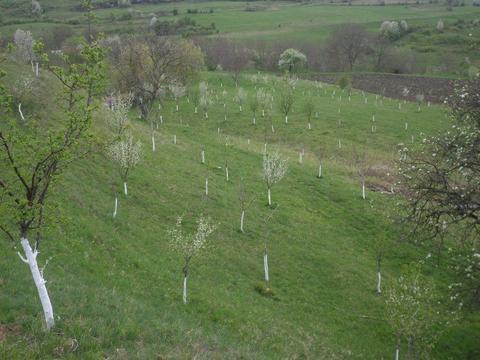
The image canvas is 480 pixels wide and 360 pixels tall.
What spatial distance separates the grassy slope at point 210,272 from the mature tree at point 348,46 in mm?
98234

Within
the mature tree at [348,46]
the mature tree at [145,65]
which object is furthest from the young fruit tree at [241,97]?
the mature tree at [348,46]

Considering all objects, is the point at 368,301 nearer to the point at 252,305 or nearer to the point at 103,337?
the point at 252,305

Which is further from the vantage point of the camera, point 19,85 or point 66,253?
point 19,85

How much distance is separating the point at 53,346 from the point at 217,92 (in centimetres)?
8063

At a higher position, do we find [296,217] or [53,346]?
[53,346]

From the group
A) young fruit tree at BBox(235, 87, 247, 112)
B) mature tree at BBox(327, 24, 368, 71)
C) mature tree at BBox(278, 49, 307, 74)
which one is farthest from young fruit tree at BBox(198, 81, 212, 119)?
mature tree at BBox(327, 24, 368, 71)

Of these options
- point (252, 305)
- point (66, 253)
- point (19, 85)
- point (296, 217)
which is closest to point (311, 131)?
point (296, 217)

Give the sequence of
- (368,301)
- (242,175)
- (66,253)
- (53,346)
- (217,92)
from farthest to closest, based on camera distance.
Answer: (217,92), (242,175), (368,301), (66,253), (53,346)

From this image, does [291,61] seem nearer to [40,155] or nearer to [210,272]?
[210,272]

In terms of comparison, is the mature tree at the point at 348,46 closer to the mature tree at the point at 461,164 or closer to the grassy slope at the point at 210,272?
the grassy slope at the point at 210,272

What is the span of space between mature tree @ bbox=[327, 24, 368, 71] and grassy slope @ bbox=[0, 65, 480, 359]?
98234 mm

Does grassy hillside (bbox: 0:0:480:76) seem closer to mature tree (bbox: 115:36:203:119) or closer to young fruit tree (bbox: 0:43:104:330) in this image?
mature tree (bbox: 115:36:203:119)

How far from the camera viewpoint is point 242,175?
44.7 metres

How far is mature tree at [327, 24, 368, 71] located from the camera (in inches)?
5448
